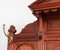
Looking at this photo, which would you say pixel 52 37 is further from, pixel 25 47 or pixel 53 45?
pixel 25 47

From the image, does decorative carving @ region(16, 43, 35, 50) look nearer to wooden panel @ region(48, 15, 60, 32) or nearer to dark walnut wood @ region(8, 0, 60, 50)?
dark walnut wood @ region(8, 0, 60, 50)

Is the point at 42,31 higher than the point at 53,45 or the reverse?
higher

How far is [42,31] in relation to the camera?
6.68 feet

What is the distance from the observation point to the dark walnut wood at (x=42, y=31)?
1.96m

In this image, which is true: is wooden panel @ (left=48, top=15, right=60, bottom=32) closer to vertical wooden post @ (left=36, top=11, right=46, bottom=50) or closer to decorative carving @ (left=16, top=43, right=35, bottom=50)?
vertical wooden post @ (left=36, top=11, right=46, bottom=50)

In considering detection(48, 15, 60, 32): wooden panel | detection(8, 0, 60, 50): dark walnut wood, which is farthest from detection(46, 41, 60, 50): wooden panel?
detection(48, 15, 60, 32): wooden panel

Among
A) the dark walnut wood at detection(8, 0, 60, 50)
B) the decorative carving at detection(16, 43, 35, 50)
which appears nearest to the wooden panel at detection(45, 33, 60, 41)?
the dark walnut wood at detection(8, 0, 60, 50)

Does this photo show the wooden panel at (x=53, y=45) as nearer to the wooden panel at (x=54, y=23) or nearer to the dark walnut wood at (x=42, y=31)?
the dark walnut wood at (x=42, y=31)

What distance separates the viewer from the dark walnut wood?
77.0 inches

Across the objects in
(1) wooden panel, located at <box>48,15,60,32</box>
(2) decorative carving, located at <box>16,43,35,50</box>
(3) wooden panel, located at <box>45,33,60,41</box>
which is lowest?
(2) decorative carving, located at <box>16,43,35,50</box>

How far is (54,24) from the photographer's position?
2.04 m

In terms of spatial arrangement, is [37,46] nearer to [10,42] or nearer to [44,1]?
[10,42]

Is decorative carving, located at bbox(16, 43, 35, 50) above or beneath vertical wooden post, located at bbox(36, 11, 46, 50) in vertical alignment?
beneath

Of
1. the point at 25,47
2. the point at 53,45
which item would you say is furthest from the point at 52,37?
the point at 25,47
